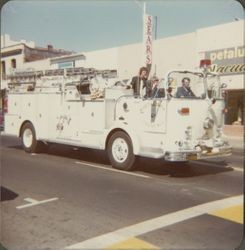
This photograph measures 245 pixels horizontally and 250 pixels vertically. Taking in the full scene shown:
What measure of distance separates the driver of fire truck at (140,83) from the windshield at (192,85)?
80cm

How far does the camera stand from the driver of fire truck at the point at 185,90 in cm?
944

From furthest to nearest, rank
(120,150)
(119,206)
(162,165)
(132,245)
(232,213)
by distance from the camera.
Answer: (162,165), (120,150), (119,206), (232,213), (132,245)

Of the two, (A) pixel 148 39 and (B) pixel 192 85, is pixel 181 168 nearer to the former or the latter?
(B) pixel 192 85

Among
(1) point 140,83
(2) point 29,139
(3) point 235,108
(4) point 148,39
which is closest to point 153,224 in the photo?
(1) point 140,83

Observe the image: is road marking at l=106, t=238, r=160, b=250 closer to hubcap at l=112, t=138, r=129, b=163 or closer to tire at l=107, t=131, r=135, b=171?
tire at l=107, t=131, r=135, b=171

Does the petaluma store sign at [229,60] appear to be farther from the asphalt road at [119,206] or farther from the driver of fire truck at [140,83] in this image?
the driver of fire truck at [140,83]

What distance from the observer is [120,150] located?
10.3 m

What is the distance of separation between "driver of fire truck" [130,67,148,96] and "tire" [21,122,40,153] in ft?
13.4

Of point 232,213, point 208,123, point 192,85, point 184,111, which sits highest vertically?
point 192,85

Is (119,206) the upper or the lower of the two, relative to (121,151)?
lower

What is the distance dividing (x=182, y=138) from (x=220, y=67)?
16.9m

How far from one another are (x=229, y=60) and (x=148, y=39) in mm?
4900

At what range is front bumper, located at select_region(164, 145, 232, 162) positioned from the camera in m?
9.05

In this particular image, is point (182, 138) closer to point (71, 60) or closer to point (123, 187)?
point (123, 187)
